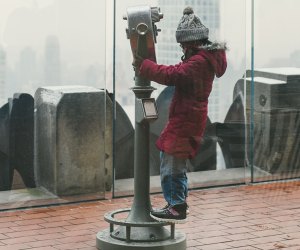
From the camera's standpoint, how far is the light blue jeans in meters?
5.59

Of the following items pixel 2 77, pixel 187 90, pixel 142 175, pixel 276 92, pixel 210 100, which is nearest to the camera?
pixel 187 90

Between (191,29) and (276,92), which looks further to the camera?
(276,92)

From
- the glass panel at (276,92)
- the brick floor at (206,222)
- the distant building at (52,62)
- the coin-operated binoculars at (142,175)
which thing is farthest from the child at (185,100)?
the glass panel at (276,92)

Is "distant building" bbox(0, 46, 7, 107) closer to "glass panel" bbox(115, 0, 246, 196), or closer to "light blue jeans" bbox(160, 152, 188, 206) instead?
"glass panel" bbox(115, 0, 246, 196)

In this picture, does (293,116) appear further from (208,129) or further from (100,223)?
(100,223)

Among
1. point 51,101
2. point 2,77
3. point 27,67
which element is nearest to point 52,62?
point 27,67

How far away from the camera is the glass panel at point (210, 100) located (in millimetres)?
→ 7348

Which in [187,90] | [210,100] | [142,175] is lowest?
[142,175]

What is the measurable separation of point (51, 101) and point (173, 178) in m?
1.87

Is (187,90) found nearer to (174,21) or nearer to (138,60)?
(138,60)

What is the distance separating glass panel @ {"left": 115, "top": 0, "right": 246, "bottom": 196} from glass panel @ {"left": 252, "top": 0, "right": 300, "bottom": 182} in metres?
0.22

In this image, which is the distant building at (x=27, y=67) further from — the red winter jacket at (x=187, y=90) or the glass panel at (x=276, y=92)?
the glass panel at (x=276, y=92)

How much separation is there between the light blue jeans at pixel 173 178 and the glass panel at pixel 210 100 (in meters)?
1.81

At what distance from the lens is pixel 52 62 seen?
706 centimetres
